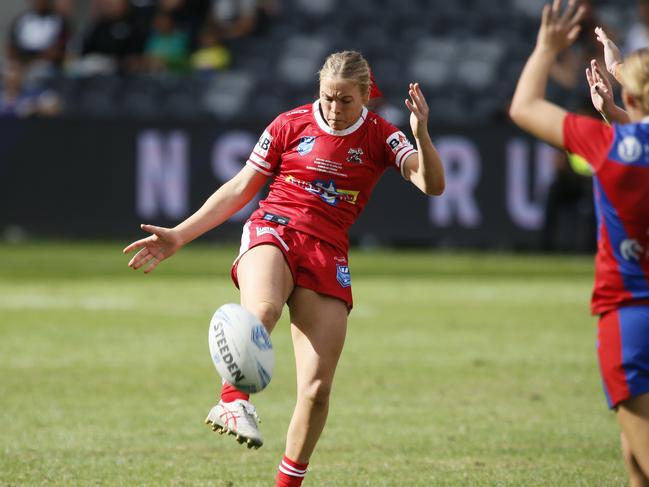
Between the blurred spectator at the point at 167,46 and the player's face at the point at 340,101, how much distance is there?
17.9m

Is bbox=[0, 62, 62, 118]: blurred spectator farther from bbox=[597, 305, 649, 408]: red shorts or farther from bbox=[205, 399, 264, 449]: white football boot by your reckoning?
bbox=[597, 305, 649, 408]: red shorts

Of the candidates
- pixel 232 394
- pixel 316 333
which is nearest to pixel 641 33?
pixel 316 333

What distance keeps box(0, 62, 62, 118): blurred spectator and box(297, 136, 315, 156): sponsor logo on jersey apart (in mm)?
16399

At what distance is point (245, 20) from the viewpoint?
2509 cm

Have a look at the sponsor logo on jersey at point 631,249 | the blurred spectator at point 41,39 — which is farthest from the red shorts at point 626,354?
the blurred spectator at point 41,39

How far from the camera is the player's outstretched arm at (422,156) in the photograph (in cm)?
600

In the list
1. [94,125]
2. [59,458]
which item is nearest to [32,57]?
[94,125]

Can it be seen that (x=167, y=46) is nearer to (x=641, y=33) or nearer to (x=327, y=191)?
(x=641, y=33)

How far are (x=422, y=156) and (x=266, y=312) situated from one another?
105cm

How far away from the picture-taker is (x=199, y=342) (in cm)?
1256

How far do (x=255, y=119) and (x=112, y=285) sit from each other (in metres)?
5.31

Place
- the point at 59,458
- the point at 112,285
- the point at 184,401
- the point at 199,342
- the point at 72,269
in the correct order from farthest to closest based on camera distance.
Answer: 1. the point at 72,269
2. the point at 112,285
3. the point at 199,342
4. the point at 184,401
5. the point at 59,458

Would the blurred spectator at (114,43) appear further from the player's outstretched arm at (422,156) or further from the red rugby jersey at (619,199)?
the red rugby jersey at (619,199)

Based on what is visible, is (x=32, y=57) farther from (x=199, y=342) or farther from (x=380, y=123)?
(x=380, y=123)
